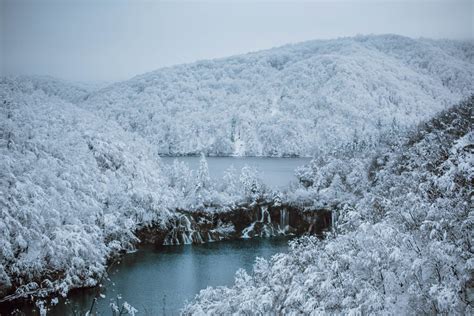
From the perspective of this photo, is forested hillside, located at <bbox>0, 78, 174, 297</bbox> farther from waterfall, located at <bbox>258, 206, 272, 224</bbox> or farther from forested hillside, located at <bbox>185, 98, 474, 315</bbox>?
forested hillside, located at <bbox>185, 98, 474, 315</bbox>

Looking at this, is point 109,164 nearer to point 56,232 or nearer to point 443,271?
point 56,232

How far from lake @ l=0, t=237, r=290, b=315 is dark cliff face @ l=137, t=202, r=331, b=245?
1538 mm

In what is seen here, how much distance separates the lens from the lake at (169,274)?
26.6 metres

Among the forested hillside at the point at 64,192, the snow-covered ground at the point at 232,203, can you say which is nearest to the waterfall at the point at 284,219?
the snow-covered ground at the point at 232,203

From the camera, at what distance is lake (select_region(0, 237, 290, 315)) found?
26.6 meters

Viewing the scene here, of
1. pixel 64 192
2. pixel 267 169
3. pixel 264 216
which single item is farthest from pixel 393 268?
pixel 267 169

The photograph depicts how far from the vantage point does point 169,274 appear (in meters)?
33.7

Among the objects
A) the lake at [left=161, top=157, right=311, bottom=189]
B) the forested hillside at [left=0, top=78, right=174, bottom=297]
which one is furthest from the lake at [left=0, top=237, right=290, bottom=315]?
the lake at [left=161, top=157, right=311, bottom=189]

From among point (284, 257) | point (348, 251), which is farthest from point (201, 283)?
point (348, 251)

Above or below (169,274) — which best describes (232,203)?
above

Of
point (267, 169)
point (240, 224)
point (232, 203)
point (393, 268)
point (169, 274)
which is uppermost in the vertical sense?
point (393, 268)

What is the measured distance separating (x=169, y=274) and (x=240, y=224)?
48.8 feet

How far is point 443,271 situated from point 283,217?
123 ft

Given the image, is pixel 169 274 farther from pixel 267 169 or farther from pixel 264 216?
pixel 267 169
